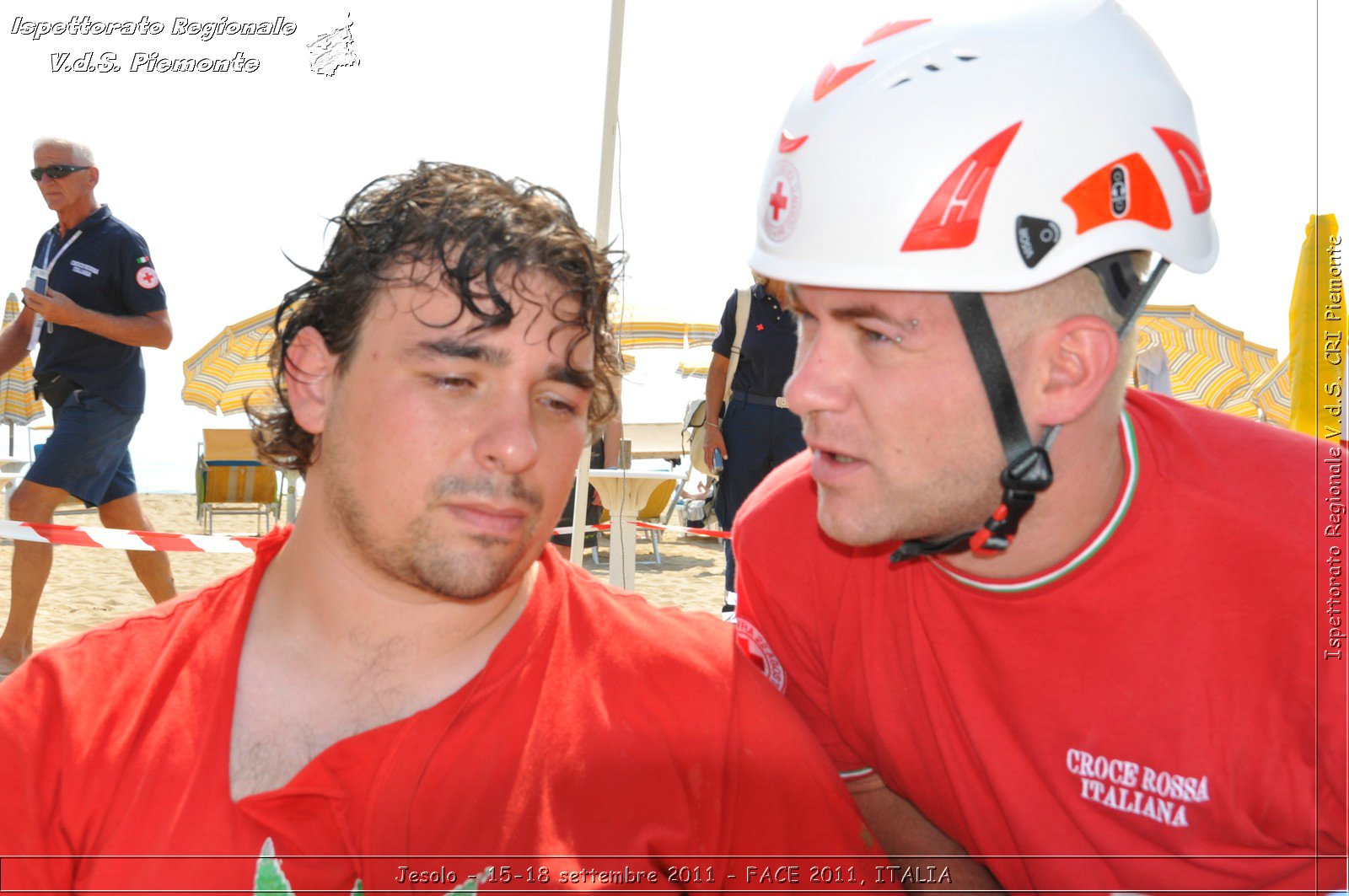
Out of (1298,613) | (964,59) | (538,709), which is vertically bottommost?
(538,709)

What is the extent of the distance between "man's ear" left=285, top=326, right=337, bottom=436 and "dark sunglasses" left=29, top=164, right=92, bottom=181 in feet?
15.4

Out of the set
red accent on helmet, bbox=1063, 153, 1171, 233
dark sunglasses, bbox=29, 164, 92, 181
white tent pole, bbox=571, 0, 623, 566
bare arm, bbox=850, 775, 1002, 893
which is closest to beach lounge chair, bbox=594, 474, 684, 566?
white tent pole, bbox=571, 0, 623, 566

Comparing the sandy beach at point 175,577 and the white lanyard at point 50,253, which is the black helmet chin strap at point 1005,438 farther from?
the white lanyard at point 50,253

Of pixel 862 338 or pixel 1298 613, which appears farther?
pixel 862 338

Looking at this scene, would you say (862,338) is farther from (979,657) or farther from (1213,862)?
(1213,862)

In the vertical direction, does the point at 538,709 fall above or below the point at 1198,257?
below

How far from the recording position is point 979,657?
94.3 inches

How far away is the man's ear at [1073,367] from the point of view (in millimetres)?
2328

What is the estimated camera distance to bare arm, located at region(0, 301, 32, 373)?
6.55 metres

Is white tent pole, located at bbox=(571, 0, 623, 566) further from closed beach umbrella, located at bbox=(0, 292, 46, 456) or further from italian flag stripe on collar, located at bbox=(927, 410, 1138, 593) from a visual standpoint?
closed beach umbrella, located at bbox=(0, 292, 46, 456)

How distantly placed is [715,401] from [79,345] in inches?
158

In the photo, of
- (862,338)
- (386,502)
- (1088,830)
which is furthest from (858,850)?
(386,502)

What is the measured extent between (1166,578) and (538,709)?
4.14 ft

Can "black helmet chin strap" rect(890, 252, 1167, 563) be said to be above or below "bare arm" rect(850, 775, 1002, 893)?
above
